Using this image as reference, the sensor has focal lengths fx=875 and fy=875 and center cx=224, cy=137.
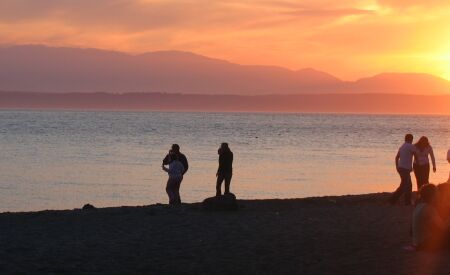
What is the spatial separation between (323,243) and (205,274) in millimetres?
3089

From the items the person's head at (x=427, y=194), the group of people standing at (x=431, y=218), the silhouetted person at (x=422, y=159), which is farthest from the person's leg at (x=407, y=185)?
the person's head at (x=427, y=194)

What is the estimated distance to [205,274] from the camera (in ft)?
36.7

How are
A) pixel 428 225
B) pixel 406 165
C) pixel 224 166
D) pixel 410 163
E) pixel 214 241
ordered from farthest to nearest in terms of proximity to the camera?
pixel 224 166
pixel 410 163
pixel 406 165
pixel 214 241
pixel 428 225

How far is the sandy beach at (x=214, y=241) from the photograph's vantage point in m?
11.6

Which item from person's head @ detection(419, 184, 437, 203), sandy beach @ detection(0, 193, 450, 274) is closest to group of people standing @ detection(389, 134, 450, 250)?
person's head @ detection(419, 184, 437, 203)

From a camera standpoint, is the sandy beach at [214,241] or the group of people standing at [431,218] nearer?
the sandy beach at [214,241]

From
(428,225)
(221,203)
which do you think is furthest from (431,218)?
(221,203)

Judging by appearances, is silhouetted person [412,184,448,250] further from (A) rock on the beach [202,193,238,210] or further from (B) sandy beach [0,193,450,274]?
(A) rock on the beach [202,193,238,210]

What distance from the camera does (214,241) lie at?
13781 millimetres

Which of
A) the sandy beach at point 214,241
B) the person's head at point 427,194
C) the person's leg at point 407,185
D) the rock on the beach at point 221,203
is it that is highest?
the person's head at point 427,194

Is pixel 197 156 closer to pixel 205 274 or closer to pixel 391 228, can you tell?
pixel 391 228

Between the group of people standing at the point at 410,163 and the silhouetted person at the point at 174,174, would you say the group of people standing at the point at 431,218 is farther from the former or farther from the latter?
the silhouetted person at the point at 174,174

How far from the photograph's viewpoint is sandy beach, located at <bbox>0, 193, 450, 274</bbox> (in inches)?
457

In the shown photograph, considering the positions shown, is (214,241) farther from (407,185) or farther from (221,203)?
(407,185)
